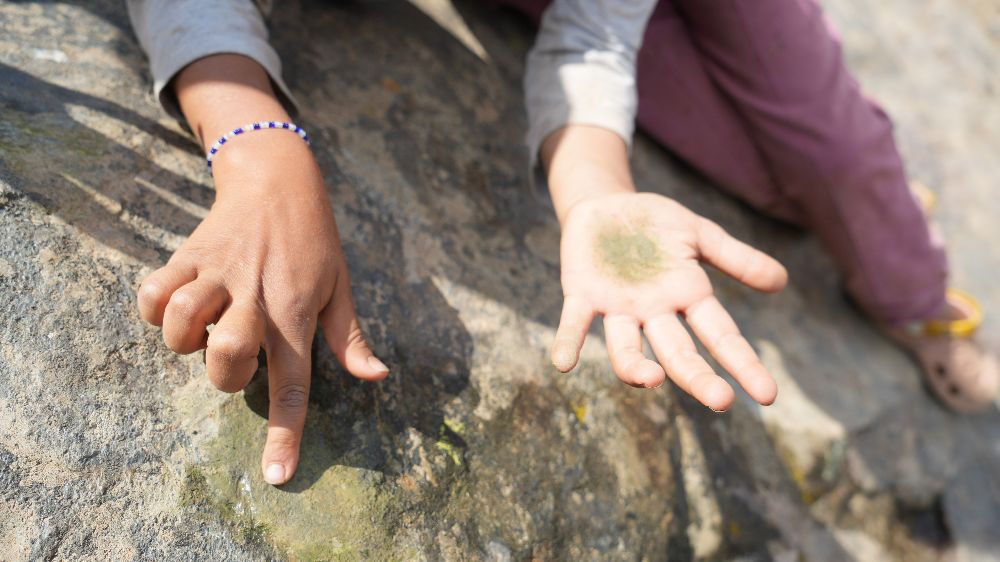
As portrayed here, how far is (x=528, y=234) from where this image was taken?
5.37 ft

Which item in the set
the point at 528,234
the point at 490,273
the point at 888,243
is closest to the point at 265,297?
the point at 490,273

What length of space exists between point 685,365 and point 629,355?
0.26 feet

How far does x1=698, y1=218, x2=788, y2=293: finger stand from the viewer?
3.94 feet

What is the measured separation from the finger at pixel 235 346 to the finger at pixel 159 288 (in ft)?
0.23

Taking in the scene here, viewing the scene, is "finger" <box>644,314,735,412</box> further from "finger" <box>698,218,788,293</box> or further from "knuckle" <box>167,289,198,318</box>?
"knuckle" <box>167,289,198,318</box>

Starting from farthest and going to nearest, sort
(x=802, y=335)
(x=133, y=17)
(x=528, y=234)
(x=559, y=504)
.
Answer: (x=802, y=335), (x=528, y=234), (x=133, y=17), (x=559, y=504)

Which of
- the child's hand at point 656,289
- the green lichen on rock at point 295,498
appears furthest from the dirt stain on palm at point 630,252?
the green lichen on rock at point 295,498

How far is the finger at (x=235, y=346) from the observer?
0.95 m

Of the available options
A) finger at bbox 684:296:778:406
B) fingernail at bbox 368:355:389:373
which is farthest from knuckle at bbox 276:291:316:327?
finger at bbox 684:296:778:406

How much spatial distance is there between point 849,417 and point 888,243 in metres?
0.47

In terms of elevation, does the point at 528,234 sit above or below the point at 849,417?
above

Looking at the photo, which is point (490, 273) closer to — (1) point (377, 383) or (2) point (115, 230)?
(1) point (377, 383)

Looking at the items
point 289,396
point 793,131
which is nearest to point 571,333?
point 289,396

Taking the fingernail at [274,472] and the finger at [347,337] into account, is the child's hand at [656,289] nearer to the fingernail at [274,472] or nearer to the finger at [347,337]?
the finger at [347,337]
